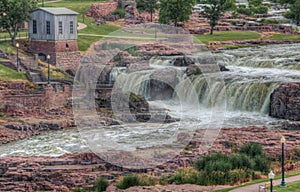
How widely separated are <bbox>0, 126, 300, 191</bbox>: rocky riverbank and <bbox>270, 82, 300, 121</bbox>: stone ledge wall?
26.8 ft

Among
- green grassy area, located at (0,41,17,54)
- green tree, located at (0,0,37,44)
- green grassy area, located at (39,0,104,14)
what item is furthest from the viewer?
green grassy area, located at (39,0,104,14)

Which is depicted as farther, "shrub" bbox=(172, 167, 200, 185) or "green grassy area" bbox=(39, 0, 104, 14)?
"green grassy area" bbox=(39, 0, 104, 14)

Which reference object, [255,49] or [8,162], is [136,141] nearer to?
[8,162]

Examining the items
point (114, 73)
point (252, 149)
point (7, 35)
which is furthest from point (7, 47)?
point (252, 149)

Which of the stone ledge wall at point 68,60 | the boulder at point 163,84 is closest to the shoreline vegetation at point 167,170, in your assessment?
the boulder at point 163,84

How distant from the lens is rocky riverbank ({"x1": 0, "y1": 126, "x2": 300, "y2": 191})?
121 feet

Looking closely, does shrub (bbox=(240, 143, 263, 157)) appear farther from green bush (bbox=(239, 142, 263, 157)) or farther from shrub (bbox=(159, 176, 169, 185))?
shrub (bbox=(159, 176, 169, 185))

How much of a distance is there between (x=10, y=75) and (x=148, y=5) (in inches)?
1483

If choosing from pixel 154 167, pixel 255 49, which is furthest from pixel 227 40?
pixel 154 167

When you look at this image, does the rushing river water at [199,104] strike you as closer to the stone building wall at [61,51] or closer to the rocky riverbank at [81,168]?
the rocky riverbank at [81,168]

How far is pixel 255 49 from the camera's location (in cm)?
7912

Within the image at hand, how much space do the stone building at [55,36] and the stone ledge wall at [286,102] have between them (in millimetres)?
19658

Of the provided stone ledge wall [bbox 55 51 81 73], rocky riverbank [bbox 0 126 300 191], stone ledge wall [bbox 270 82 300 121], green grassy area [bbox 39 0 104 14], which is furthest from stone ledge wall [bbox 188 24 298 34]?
rocky riverbank [bbox 0 126 300 191]

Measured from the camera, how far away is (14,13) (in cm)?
6825
